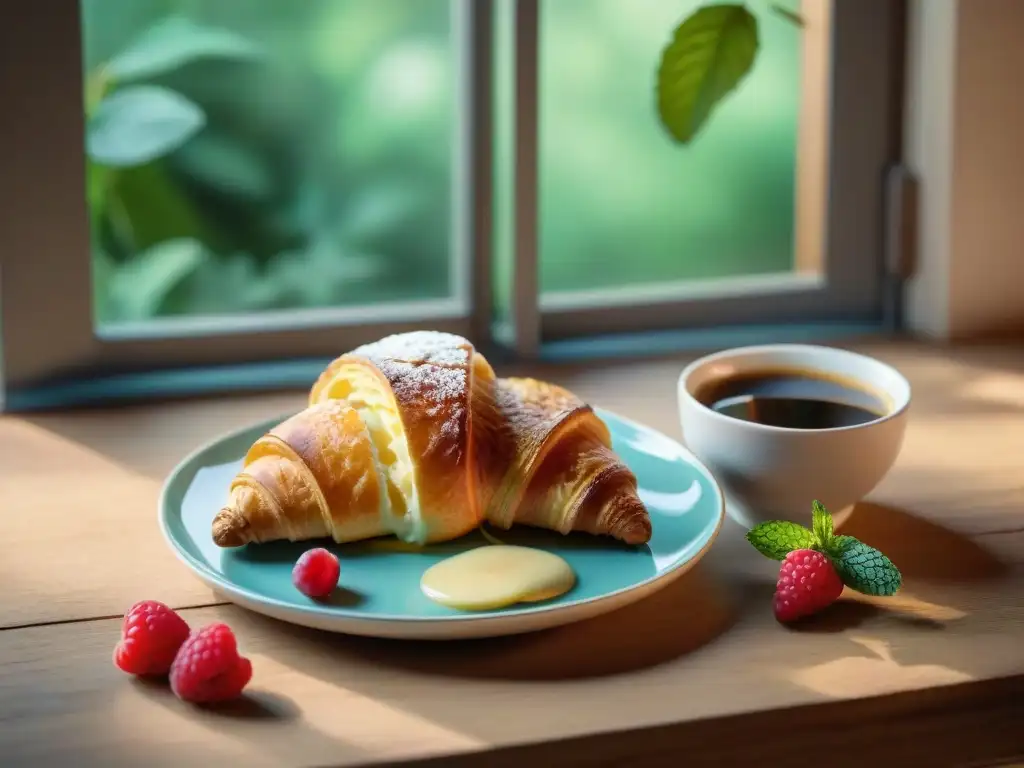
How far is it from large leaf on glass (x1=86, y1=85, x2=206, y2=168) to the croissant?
446 mm

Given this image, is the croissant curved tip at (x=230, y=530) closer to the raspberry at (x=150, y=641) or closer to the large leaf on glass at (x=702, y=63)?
the raspberry at (x=150, y=641)

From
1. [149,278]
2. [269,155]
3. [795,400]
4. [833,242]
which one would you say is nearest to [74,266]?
[149,278]

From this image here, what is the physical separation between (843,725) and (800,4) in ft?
2.68

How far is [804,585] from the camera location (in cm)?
79

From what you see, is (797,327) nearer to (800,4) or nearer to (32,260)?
(800,4)

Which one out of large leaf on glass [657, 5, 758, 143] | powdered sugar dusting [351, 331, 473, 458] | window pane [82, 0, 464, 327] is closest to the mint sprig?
powdered sugar dusting [351, 331, 473, 458]

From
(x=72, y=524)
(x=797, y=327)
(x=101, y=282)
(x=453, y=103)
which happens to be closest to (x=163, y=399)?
(x=101, y=282)

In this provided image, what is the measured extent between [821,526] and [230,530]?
0.34 metres

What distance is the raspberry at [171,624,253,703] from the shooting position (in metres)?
0.71

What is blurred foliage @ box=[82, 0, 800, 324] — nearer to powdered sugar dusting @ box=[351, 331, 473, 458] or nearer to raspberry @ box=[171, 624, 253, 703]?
powdered sugar dusting @ box=[351, 331, 473, 458]

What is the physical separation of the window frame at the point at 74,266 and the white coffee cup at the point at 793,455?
0.41 m

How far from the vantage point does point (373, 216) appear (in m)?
1.34

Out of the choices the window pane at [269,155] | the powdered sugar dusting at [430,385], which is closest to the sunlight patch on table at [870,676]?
the powdered sugar dusting at [430,385]

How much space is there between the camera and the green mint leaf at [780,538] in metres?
0.83
